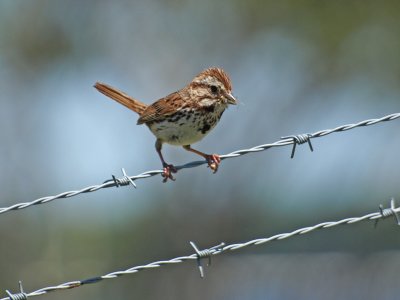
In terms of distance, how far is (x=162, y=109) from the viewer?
7051mm

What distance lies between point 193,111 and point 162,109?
313 mm

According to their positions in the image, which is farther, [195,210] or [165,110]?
[195,210]

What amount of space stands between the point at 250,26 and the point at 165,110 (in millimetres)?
11772

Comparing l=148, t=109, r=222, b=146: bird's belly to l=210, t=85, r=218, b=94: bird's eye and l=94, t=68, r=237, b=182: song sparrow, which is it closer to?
l=94, t=68, r=237, b=182: song sparrow

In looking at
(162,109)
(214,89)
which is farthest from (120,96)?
(214,89)

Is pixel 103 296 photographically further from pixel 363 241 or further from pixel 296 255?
pixel 363 241

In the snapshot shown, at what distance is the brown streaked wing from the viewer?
6.95m

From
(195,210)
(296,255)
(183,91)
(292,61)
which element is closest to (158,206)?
(195,210)

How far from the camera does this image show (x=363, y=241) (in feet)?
39.4

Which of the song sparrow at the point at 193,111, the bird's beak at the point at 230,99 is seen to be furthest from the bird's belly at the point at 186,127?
the bird's beak at the point at 230,99

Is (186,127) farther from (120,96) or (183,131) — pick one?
(120,96)

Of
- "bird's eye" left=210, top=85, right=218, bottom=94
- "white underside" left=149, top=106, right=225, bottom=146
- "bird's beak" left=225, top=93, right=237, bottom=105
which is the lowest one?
"white underside" left=149, top=106, right=225, bottom=146

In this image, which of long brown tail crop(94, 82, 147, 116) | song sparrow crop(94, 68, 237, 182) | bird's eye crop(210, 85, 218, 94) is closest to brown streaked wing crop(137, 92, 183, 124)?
song sparrow crop(94, 68, 237, 182)

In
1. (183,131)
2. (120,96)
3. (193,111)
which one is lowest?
(183,131)
